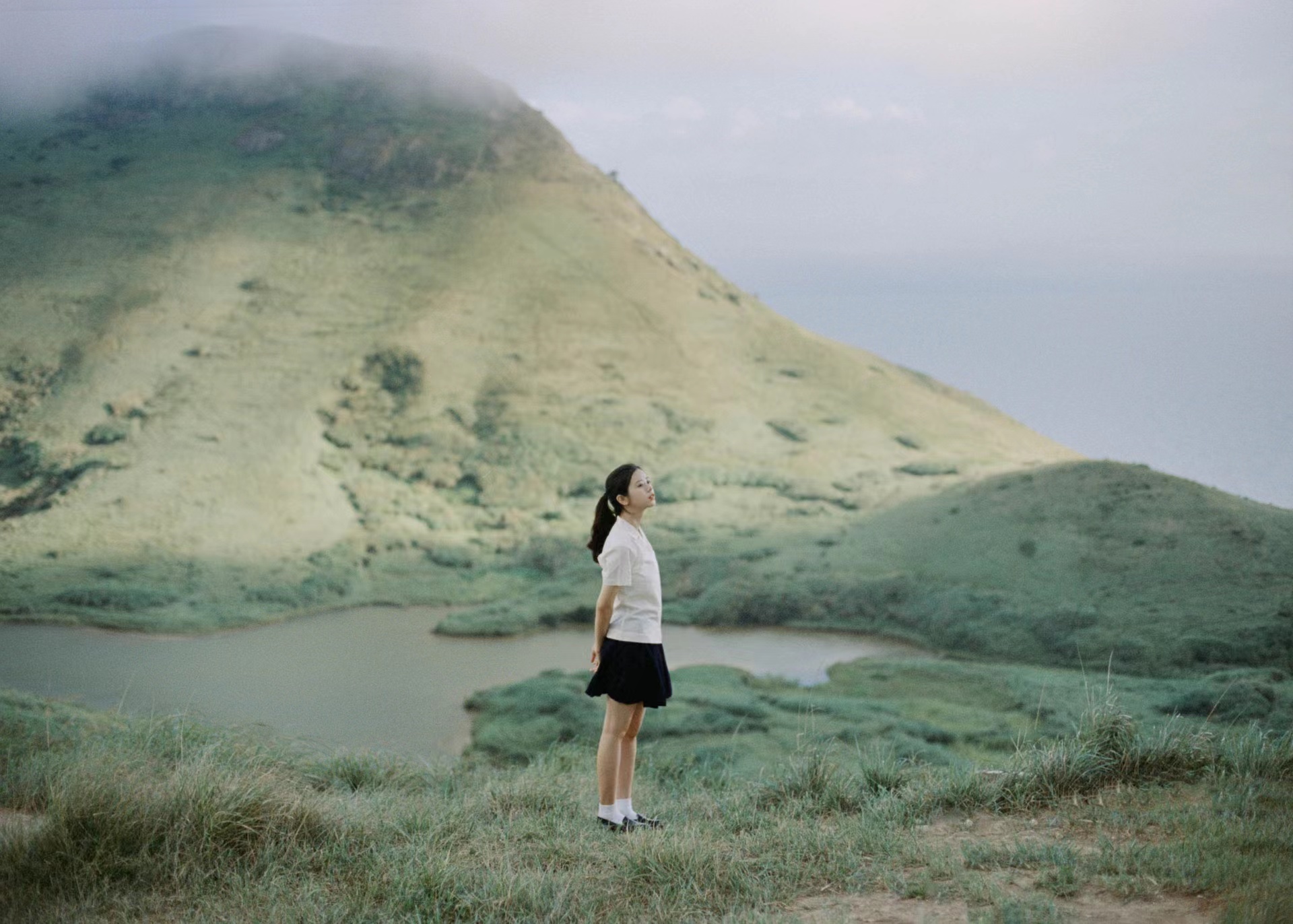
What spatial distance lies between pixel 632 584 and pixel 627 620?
171 millimetres

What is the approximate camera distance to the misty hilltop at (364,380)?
21.1 m

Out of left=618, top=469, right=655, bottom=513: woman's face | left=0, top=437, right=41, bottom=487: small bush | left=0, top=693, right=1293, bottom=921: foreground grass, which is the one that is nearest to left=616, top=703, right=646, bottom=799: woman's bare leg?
left=0, top=693, right=1293, bottom=921: foreground grass

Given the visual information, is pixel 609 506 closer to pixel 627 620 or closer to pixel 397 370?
pixel 627 620

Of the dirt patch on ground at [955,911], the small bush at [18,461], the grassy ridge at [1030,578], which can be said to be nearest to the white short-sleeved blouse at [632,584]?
the dirt patch on ground at [955,911]

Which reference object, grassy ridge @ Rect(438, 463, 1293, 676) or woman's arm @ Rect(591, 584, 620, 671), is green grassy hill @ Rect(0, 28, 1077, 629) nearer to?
grassy ridge @ Rect(438, 463, 1293, 676)

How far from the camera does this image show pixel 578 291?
3009 centimetres

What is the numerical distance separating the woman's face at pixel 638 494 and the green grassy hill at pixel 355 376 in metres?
15.9

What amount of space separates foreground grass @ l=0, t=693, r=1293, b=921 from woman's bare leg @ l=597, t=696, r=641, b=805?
0.19 meters

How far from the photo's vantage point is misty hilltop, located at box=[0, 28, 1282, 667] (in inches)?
831

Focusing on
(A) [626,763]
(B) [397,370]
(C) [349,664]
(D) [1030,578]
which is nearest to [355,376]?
(B) [397,370]

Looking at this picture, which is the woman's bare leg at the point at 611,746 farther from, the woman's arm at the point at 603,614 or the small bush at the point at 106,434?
the small bush at the point at 106,434

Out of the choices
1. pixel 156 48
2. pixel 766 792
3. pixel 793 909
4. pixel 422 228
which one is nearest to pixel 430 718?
pixel 766 792

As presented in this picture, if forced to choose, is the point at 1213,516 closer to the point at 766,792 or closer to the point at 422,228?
the point at 766,792

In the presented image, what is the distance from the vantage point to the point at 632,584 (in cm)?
454
